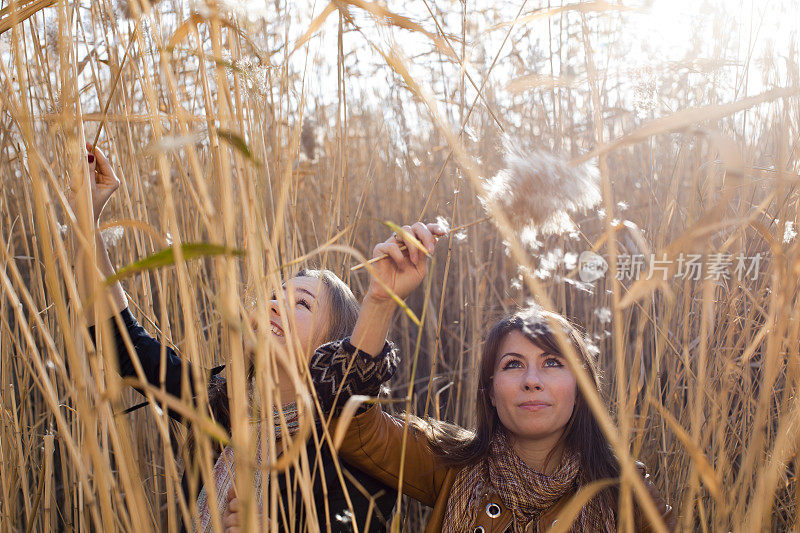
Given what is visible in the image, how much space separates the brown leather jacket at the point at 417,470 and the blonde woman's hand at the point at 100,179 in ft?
1.64

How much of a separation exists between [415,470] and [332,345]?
29 cm

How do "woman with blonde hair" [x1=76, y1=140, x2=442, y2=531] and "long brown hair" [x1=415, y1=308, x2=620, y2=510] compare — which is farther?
"long brown hair" [x1=415, y1=308, x2=620, y2=510]


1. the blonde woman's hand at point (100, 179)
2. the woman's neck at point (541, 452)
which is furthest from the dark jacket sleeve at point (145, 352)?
the woman's neck at point (541, 452)

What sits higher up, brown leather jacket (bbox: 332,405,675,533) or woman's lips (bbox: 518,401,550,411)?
woman's lips (bbox: 518,401,550,411)

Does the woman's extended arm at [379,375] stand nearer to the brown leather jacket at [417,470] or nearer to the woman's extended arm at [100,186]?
the brown leather jacket at [417,470]

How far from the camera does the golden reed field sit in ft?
1.60

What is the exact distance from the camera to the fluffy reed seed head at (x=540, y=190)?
0.62m

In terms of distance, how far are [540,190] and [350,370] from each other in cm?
48

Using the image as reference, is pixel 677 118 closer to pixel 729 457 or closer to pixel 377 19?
pixel 377 19

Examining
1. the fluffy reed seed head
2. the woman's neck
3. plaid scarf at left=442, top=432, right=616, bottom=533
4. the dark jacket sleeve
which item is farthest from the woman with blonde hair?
the fluffy reed seed head

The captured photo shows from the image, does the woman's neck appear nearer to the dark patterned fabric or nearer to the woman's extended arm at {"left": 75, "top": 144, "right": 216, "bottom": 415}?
the dark patterned fabric

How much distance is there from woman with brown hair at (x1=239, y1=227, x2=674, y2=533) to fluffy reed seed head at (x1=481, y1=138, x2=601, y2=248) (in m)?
0.38

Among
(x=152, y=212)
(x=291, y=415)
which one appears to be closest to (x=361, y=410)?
(x=291, y=415)

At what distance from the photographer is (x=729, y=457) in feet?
4.03
